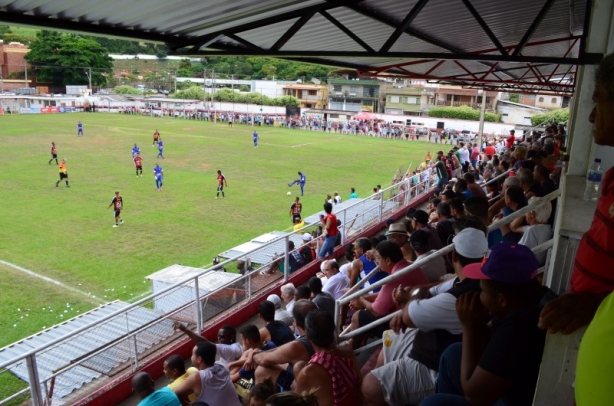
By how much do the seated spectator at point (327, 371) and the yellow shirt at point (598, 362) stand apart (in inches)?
73.7

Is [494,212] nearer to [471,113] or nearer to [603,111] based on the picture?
[603,111]

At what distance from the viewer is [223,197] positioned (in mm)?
Result: 19266

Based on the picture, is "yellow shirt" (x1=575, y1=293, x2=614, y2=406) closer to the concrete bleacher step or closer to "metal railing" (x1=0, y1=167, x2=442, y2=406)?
"metal railing" (x1=0, y1=167, x2=442, y2=406)

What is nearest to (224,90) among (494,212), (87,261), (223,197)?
(223,197)

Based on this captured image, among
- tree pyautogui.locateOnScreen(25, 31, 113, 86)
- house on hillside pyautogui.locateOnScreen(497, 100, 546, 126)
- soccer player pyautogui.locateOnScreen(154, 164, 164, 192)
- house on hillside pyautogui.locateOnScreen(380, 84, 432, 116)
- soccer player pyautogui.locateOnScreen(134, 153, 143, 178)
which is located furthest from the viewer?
tree pyautogui.locateOnScreen(25, 31, 113, 86)

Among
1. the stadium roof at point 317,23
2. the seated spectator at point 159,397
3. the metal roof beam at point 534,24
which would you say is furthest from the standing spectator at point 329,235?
the seated spectator at point 159,397

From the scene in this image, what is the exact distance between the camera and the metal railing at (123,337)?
457 centimetres

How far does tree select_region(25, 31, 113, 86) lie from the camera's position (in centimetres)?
7669

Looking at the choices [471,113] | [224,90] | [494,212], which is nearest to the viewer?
[494,212]

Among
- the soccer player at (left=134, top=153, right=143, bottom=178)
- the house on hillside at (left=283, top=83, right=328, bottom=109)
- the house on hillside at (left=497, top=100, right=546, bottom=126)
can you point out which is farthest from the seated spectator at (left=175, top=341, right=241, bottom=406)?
the house on hillside at (left=283, top=83, right=328, bottom=109)

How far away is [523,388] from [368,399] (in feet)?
3.87

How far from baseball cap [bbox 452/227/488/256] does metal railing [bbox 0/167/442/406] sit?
3450mm

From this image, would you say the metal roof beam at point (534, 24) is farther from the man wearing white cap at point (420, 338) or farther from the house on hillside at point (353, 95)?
the house on hillside at point (353, 95)

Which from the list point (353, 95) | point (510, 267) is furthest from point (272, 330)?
point (353, 95)
